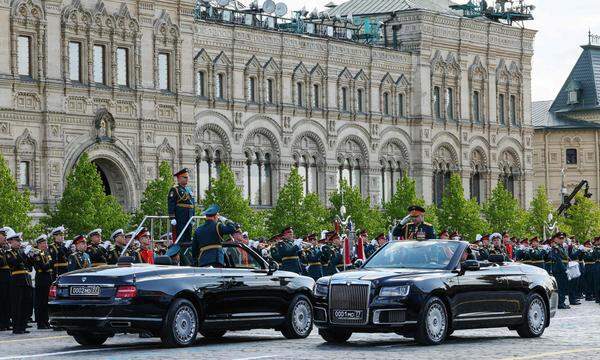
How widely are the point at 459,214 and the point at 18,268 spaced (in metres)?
52.0

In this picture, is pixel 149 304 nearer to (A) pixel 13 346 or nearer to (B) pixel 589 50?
(A) pixel 13 346

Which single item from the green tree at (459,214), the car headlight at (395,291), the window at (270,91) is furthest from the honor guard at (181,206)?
the green tree at (459,214)

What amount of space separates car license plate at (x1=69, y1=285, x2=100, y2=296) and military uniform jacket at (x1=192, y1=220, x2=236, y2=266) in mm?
2720

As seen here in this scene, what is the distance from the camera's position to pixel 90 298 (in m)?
Answer: 24.0

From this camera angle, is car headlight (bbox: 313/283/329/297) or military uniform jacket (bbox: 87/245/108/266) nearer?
car headlight (bbox: 313/283/329/297)

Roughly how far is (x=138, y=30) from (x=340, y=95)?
53.0 ft

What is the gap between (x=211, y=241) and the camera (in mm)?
26375

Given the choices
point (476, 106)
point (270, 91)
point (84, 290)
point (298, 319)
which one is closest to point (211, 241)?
point (298, 319)

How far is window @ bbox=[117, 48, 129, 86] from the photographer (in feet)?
218

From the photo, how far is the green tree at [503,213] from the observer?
84.9m

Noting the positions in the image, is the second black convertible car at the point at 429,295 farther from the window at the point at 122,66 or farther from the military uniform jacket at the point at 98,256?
the window at the point at 122,66

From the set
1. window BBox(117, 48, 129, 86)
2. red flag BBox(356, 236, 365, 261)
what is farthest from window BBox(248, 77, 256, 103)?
red flag BBox(356, 236, 365, 261)

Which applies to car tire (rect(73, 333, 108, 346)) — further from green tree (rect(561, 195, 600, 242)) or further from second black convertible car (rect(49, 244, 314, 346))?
green tree (rect(561, 195, 600, 242))

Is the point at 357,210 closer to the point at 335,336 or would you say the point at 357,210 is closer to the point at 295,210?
the point at 295,210
